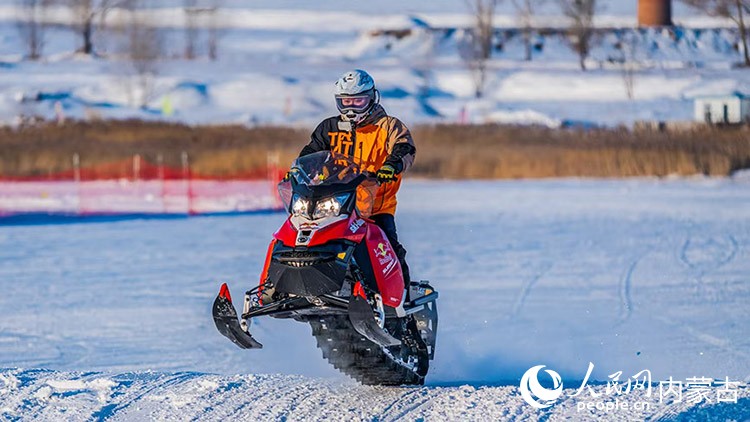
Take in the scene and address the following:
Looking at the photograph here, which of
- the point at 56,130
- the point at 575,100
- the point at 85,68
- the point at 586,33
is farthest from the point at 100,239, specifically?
the point at 586,33

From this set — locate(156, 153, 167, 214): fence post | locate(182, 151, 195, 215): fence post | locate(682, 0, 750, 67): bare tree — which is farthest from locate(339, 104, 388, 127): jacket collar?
locate(682, 0, 750, 67): bare tree

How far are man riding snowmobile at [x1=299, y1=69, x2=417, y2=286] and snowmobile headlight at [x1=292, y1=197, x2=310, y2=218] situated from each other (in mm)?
720

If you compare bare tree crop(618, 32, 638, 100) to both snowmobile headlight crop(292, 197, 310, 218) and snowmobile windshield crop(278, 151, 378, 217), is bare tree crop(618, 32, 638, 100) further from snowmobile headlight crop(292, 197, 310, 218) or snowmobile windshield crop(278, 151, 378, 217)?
snowmobile headlight crop(292, 197, 310, 218)

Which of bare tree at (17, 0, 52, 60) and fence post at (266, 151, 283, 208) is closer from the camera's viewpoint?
fence post at (266, 151, 283, 208)

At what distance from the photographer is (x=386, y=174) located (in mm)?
8352

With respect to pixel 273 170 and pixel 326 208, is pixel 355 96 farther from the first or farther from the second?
pixel 273 170

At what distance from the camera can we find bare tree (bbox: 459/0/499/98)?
205 ft

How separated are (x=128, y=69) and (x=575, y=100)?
20393 millimetres

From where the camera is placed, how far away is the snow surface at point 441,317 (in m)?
8.34

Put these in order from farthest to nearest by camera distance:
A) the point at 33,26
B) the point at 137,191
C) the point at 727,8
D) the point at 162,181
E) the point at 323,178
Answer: the point at 33,26, the point at 727,8, the point at 162,181, the point at 137,191, the point at 323,178

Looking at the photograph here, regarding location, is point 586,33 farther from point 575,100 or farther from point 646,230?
point 646,230

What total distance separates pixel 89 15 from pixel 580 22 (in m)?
26.5

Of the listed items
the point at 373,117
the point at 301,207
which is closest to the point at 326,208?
the point at 301,207

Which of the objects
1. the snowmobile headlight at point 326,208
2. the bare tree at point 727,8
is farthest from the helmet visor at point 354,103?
the bare tree at point 727,8
